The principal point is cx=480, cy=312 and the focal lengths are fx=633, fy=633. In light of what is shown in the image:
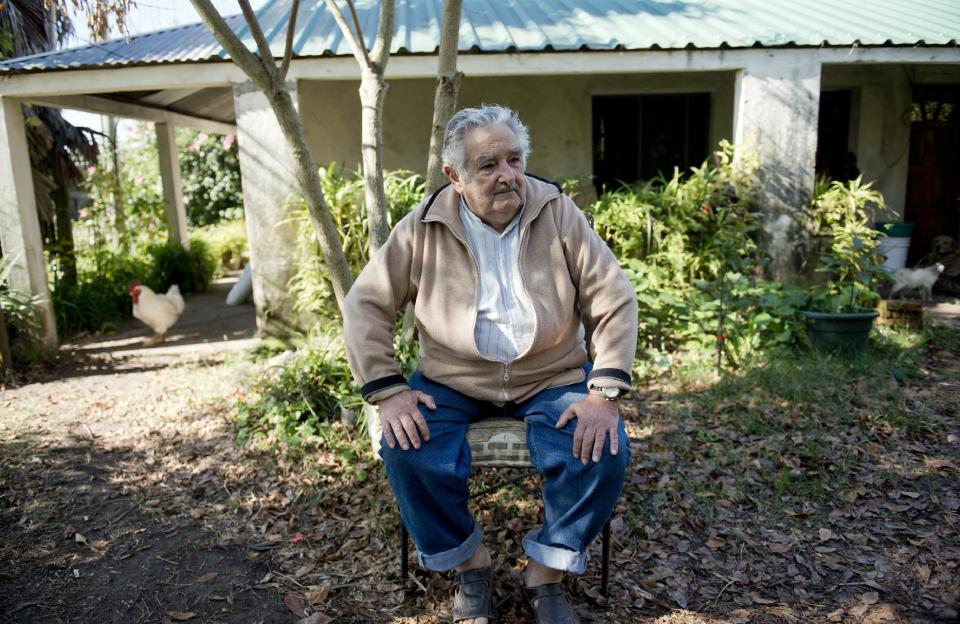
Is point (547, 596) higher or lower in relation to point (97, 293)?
lower

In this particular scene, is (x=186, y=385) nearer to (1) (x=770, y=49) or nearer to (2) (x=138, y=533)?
(2) (x=138, y=533)

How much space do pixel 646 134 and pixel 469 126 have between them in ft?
22.4

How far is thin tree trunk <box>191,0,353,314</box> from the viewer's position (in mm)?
2953

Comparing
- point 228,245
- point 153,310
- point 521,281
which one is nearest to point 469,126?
point 521,281

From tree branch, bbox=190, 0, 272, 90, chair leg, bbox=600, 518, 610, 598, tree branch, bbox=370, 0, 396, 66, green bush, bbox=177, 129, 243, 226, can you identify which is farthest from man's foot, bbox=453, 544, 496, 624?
→ green bush, bbox=177, 129, 243, 226

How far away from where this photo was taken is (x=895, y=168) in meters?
8.45

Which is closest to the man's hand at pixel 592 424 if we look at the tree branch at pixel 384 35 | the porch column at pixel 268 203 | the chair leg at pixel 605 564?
the chair leg at pixel 605 564

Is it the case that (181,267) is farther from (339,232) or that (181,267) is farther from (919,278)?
(919,278)

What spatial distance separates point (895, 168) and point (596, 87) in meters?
4.15

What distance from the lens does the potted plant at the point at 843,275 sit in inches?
194

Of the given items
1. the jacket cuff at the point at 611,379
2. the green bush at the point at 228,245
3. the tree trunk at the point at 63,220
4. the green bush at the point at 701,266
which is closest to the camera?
the jacket cuff at the point at 611,379

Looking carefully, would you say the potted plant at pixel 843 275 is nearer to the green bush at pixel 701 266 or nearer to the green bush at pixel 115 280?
the green bush at pixel 701 266

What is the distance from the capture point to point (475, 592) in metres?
2.29

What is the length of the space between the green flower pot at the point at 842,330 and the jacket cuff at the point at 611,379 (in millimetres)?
3406
